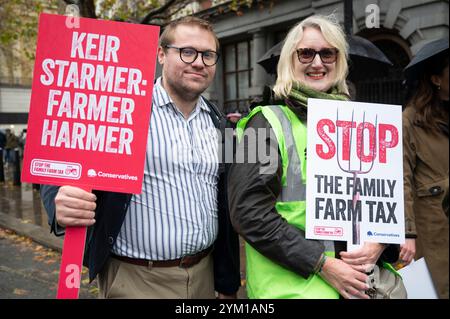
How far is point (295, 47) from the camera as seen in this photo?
2096 mm

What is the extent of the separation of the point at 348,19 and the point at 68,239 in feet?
13.1

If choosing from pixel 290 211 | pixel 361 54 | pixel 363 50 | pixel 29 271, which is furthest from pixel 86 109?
pixel 29 271

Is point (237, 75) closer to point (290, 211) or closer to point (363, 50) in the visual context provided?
point (363, 50)

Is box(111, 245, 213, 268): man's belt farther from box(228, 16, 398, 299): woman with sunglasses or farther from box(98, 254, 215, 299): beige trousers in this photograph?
box(228, 16, 398, 299): woman with sunglasses

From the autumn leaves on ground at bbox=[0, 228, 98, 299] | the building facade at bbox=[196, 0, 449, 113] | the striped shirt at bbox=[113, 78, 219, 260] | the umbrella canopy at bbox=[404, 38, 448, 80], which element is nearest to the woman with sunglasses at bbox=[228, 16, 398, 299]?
the striped shirt at bbox=[113, 78, 219, 260]

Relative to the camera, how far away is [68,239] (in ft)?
6.05

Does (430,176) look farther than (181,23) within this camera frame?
Yes

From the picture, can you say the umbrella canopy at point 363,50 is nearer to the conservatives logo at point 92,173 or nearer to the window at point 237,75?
the conservatives logo at point 92,173

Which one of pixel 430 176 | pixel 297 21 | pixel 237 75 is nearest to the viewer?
pixel 430 176

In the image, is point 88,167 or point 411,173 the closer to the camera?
point 88,167

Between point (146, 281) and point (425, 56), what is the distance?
2366 mm

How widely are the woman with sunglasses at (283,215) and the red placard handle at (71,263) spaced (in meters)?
0.69
